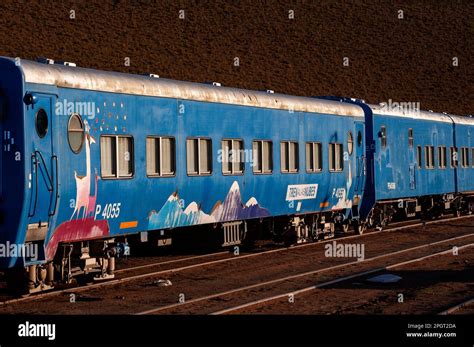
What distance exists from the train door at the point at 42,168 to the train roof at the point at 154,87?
0.41 m

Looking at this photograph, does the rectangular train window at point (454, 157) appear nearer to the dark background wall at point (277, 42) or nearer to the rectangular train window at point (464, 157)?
the rectangular train window at point (464, 157)

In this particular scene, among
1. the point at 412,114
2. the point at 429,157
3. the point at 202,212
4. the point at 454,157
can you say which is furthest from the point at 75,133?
the point at 454,157

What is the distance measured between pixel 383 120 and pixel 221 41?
200 ft

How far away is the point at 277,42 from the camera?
292 feet

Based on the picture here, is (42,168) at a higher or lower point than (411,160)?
lower

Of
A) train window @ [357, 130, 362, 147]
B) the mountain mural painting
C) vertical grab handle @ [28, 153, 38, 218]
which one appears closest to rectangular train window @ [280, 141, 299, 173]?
the mountain mural painting

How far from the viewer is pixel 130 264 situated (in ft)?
66.1

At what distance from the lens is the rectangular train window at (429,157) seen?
31.5 metres

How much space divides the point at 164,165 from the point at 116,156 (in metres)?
1.67

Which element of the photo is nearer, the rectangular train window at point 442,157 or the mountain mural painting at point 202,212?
the mountain mural painting at point 202,212

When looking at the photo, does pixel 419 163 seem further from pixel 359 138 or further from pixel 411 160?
pixel 359 138

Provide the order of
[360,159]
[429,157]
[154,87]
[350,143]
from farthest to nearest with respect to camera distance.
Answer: [429,157]
[360,159]
[350,143]
[154,87]

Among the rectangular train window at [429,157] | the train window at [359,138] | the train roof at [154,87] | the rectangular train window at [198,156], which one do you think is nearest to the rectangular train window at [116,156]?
the train roof at [154,87]

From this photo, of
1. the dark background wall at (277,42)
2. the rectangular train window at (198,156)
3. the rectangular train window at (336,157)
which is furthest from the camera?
the dark background wall at (277,42)
